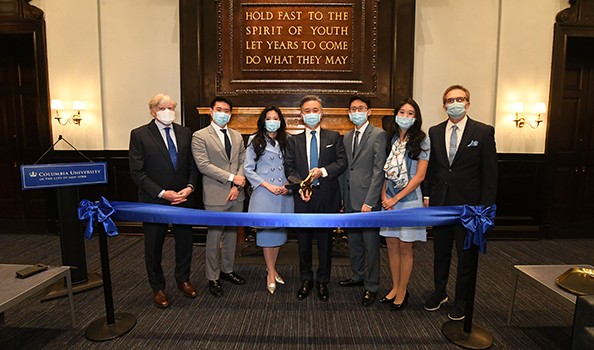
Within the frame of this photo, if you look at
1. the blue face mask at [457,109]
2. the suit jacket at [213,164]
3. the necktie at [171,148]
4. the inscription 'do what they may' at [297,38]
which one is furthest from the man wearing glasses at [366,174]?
the inscription 'do what they may' at [297,38]

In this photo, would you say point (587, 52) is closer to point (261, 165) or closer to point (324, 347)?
point (261, 165)

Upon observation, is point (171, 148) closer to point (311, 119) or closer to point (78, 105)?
point (311, 119)

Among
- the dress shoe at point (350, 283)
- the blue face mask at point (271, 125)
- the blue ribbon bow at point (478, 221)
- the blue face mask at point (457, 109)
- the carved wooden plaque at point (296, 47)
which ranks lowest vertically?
the dress shoe at point (350, 283)

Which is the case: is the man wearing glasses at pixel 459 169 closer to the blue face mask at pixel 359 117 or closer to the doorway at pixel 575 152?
the blue face mask at pixel 359 117

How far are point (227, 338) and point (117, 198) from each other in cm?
374

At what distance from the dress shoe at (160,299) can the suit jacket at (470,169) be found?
2449mm

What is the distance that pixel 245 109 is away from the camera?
492cm

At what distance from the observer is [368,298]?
3.19 metres

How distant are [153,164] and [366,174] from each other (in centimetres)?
184

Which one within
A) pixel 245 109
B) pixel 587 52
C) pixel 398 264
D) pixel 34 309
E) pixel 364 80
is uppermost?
pixel 587 52

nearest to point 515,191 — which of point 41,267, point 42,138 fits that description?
point 41,267

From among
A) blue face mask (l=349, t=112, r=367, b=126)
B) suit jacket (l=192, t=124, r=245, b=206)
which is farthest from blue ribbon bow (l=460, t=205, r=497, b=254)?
suit jacket (l=192, t=124, r=245, b=206)

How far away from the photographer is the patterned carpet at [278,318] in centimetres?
265

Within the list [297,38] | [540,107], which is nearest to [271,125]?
[297,38]
